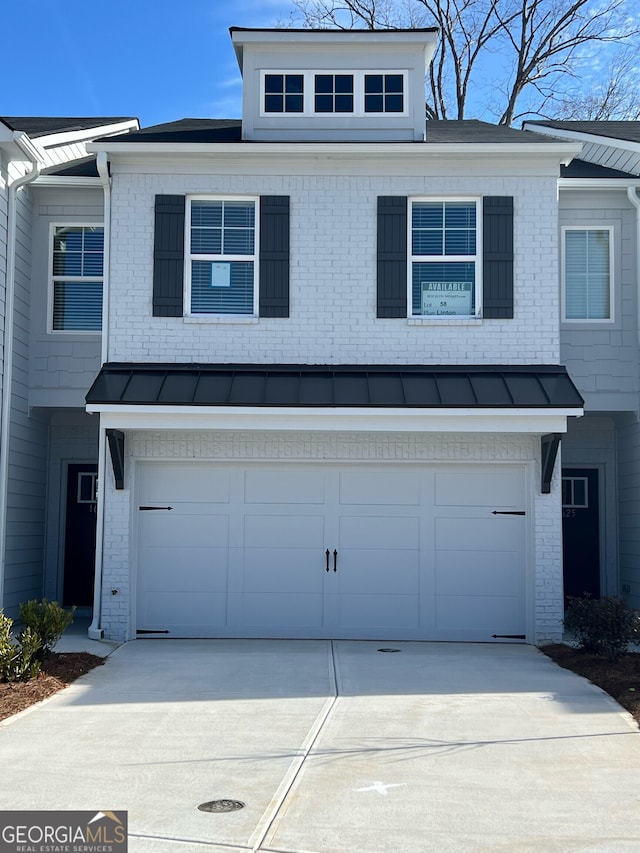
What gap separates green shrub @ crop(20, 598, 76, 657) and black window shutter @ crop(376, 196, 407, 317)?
5.55 metres

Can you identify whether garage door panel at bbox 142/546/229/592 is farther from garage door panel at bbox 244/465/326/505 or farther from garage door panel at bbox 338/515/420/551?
garage door panel at bbox 338/515/420/551

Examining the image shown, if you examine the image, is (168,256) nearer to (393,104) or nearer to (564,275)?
(393,104)

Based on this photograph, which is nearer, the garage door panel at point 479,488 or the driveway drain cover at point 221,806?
the driveway drain cover at point 221,806

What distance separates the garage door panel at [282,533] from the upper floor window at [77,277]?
3.69m

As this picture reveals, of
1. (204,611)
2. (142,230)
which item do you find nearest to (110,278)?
(142,230)

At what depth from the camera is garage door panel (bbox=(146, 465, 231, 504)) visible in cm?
1282

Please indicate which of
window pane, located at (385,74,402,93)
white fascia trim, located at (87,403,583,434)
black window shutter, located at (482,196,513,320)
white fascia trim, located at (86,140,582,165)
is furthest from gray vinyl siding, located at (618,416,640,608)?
window pane, located at (385,74,402,93)

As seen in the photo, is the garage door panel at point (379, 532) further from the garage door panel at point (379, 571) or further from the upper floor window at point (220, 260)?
the upper floor window at point (220, 260)

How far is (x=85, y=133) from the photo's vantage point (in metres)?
14.9

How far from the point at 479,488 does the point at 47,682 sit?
611cm

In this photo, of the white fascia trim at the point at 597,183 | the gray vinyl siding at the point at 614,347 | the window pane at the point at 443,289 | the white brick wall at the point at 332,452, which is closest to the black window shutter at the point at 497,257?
the window pane at the point at 443,289

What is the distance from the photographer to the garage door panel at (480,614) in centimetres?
1261

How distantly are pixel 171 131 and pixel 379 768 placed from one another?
10.5 m

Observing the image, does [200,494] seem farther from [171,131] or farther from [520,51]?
[520,51]
